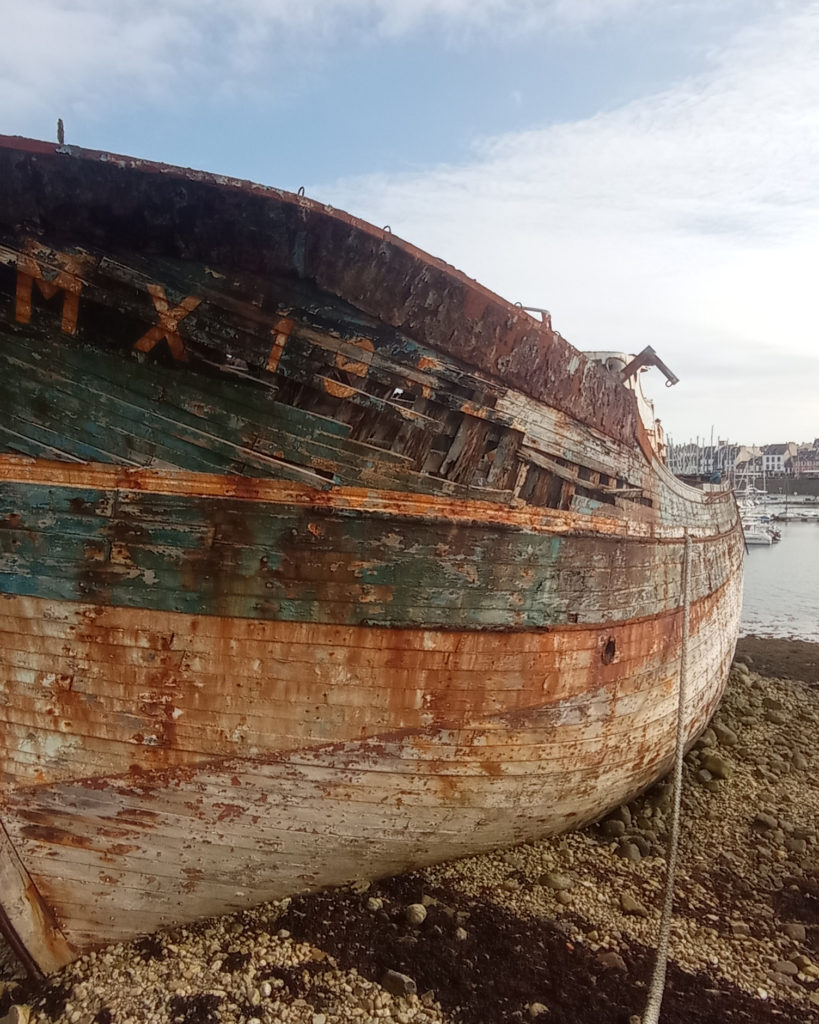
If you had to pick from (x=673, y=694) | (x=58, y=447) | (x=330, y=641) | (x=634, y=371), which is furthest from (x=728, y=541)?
(x=58, y=447)

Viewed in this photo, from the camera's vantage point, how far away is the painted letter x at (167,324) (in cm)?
315

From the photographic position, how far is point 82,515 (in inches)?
126

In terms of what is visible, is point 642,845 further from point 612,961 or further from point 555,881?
point 612,961

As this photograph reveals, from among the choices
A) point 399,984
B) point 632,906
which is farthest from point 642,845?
point 399,984

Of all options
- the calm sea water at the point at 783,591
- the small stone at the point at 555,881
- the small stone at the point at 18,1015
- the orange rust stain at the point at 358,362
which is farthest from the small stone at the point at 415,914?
the calm sea water at the point at 783,591

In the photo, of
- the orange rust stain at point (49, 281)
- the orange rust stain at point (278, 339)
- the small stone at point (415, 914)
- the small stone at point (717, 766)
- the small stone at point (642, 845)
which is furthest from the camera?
the small stone at point (717, 766)

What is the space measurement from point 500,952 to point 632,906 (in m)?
1.04

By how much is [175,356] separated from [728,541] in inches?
324

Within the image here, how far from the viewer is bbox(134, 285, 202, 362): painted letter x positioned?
3146 millimetres

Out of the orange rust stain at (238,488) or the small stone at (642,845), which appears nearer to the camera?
the orange rust stain at (238,488)

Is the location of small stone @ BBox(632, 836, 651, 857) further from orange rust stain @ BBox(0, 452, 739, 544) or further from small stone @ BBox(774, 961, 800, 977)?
orange rust stain @ BBox(0, 452, 739, 544)

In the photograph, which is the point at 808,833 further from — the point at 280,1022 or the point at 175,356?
the point at 175,356

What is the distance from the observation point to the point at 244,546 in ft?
10.8

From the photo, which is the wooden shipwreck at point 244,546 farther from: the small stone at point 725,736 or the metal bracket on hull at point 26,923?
the small stone at point 725,736
